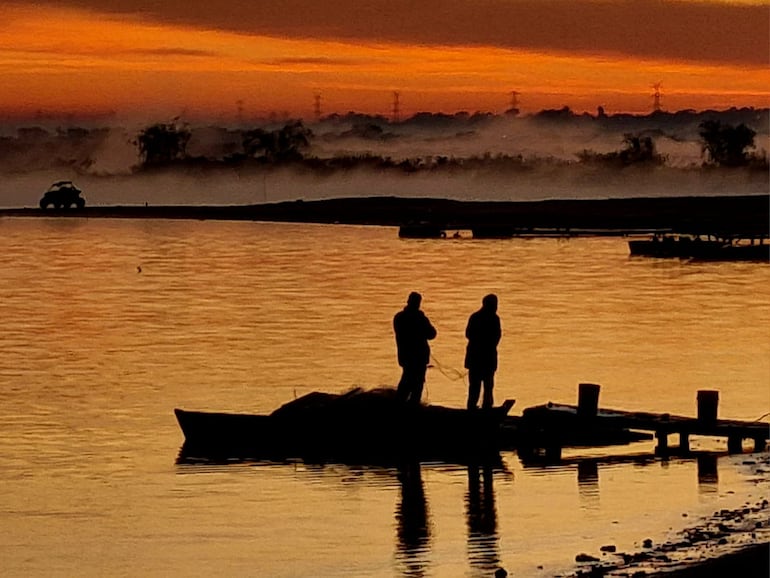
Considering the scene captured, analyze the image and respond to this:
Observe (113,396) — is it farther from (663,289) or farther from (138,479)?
(663,289)

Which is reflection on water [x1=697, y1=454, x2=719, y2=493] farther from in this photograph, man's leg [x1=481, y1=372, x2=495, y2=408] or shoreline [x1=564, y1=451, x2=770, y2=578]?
man's leg [x1=481, y1=372, x2=495, y2=408]

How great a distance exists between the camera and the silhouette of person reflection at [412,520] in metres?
22.3

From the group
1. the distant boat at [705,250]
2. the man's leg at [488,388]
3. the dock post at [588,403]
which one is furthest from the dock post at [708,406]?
the distant boat at [705,250]

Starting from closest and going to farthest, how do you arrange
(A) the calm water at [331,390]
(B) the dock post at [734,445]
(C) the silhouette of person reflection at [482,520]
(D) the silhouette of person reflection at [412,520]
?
(C) the silhouette of person reflection at [482,520] < (D) the silhouette of person reflection at [412,520] < (A) the calm water at [331,390] < (B) the dock post at [734,445]

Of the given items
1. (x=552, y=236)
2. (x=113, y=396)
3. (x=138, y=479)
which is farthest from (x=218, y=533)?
(x=552, y=236)

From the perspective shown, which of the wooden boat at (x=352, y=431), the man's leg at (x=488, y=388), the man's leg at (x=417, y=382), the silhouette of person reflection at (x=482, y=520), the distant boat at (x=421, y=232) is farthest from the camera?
the distant boat at (x=421, y=232)

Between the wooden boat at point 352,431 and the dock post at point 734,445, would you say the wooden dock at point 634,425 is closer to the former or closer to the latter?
the dock post at point 734,445

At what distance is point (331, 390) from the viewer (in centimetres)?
4388

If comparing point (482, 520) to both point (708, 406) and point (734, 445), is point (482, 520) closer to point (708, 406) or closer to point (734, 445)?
point (708, 406)

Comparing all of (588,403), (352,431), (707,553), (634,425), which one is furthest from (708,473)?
(707,553)

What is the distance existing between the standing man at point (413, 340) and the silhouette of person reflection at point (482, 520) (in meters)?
1.74

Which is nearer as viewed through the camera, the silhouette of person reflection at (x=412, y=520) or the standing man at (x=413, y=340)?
the silhouette of person reflection at (x=412, y=520)

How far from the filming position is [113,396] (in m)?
42.8

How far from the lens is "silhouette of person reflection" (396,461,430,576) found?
22278mm
